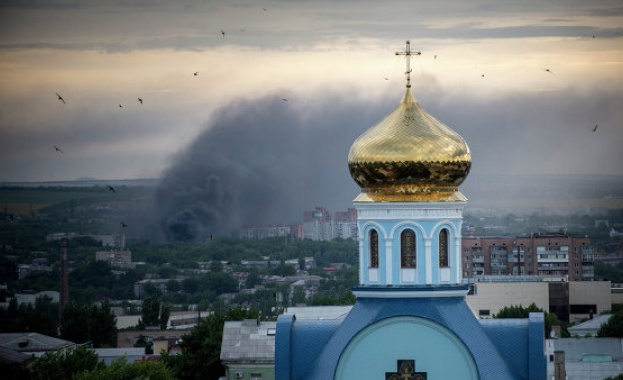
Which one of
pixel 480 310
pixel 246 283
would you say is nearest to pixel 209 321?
pixel 480 310

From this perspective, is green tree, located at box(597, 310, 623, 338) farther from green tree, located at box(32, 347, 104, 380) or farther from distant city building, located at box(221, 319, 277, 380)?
green tree, located at box(32, 347, 104, 380)

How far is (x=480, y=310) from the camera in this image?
6078cm

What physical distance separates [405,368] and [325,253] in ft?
274

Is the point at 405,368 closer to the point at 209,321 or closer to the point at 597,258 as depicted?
the point at 209,321

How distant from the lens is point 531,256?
86312 mm

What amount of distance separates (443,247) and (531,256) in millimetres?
63465

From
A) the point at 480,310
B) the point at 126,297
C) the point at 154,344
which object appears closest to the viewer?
the point at 154,344

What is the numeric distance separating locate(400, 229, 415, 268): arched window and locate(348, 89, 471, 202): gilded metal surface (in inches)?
15.2

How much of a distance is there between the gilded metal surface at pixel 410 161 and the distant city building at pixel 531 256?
60496 mm

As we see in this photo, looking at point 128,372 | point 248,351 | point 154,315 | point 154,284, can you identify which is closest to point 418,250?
point 128,372

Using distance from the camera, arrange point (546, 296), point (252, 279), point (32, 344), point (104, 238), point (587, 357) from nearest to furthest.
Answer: point (587, 357)
point (32, 344)
point (546, 296)
point (104, 238)
point (252, 279)

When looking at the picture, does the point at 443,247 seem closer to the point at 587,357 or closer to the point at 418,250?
the point at 418,250

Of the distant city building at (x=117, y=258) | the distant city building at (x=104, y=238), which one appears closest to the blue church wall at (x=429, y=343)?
the distant city building at (x=104, y=238)

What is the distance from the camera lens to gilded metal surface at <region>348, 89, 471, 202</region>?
23328 mm
